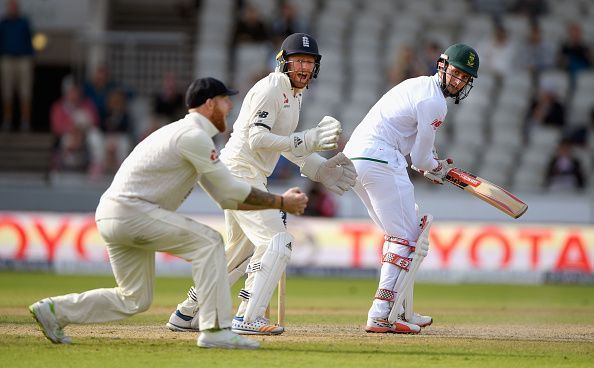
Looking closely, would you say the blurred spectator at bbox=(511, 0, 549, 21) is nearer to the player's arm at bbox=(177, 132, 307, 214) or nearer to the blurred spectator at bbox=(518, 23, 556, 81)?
the blurred spectator at bbox=(518, 23, 556, 81)

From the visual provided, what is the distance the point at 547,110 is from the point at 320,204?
162 inches

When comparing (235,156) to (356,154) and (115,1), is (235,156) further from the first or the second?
(115,1)

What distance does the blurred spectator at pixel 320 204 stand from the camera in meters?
16.2

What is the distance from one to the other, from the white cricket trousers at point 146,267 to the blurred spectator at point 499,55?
39.6ft

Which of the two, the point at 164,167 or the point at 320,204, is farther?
the point at 320,204

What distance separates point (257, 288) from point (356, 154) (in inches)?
53.5

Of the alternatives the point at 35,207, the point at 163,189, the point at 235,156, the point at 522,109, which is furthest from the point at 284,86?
the point at 522,109

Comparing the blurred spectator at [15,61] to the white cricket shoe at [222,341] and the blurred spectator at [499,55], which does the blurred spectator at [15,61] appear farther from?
the white cricket shoe at [222,341]

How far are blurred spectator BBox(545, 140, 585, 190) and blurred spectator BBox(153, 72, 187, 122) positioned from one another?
5624 mm

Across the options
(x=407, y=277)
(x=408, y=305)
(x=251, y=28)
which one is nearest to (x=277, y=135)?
(x=407, y=277)

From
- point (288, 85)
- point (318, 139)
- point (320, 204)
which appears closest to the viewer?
point (318, 139)

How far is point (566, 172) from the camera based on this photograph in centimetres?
1695

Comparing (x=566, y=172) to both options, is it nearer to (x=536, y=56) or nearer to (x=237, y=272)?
(x=536, y=56)

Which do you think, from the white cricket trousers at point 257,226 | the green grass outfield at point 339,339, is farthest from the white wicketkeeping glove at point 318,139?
the green grass outfield at point 339,339
